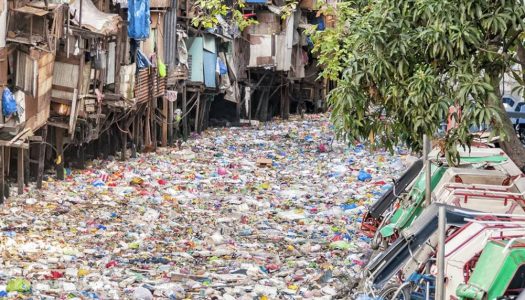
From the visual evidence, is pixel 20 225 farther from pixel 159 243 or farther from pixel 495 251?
pixel 495 251

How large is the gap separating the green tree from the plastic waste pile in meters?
2.80

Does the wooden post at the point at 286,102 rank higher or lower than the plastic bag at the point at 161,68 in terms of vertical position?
lower

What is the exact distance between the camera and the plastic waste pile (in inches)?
421

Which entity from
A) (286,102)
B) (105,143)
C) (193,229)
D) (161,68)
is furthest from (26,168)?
(286,102)

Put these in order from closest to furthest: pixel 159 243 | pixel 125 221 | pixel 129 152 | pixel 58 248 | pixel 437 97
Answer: pixel 437 97 < pixel 58 248 < pixel 159 243 < pixel 125 221 < pixel 129 152

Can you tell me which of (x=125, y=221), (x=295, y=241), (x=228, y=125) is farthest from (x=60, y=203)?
(x=228, y=125)

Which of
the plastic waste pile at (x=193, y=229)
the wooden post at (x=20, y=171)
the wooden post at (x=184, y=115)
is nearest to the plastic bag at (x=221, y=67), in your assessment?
the wooden post at (x=184, y=115)

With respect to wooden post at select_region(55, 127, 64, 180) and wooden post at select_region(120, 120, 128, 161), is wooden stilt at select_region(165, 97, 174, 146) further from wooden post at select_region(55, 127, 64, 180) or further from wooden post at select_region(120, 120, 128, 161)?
wooden post at select_region(55, 127, 64, 180)

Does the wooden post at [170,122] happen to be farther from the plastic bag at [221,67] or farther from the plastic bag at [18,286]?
the plastic bag at [18,286]

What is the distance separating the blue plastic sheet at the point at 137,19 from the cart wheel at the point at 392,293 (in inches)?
552

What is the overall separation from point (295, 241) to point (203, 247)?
1.33 meters

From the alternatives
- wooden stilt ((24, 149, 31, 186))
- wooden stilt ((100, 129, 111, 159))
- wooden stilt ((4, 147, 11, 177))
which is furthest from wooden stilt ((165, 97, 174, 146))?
wooden stilt ((4, 147, 11, 177))

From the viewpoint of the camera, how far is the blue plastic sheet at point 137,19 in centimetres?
2180

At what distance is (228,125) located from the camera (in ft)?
113
